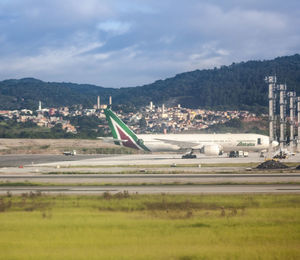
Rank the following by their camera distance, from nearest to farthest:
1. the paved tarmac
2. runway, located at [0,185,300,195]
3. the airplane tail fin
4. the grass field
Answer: the grass field
runway, located at [0,185,300,195]
the paved tarmac
the airplane tail fin

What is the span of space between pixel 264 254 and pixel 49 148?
97.8m

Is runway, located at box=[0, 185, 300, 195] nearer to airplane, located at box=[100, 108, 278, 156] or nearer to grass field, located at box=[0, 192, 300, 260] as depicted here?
grass field, located at box=[0, 192, 300, 260]

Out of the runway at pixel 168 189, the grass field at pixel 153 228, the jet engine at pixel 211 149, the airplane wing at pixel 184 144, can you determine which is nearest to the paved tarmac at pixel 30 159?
the airplane wing at pixel 184 144

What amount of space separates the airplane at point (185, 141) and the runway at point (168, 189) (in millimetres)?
37447

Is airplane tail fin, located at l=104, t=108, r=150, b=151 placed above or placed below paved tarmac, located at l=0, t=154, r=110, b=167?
above

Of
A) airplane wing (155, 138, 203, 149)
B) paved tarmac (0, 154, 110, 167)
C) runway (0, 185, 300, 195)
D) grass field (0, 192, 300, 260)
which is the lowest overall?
paved tarmac (0, 154, 110, 167)

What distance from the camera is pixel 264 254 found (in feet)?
44.6

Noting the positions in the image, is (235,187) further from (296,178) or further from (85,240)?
(85,240)

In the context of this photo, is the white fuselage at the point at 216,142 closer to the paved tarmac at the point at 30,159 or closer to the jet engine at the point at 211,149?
the jet engine at the point at 211,149

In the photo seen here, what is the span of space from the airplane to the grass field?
45788 mm

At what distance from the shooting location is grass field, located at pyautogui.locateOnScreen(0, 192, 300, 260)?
46.2 feet

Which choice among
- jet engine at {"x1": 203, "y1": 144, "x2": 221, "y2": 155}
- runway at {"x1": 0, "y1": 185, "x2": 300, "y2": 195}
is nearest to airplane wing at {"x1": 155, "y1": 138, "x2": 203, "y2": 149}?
jet engine at {"x1": 203, "y1": 144, "x2": 221, "y2": 155}

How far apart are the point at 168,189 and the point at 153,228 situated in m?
14.2

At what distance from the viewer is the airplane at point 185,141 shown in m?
71.7
